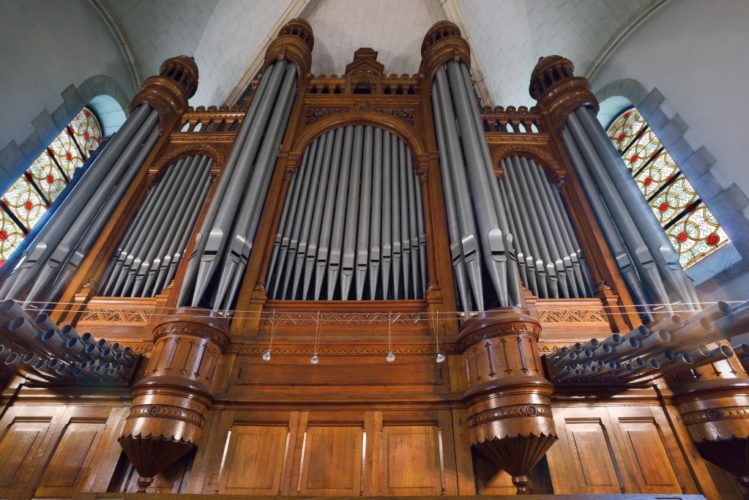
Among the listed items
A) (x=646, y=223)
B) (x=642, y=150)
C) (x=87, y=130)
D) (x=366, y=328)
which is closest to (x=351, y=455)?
(x=366, y=328)

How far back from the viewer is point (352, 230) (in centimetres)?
550

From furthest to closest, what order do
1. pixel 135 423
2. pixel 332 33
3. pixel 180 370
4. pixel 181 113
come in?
1. pixel 332 33
2. pixel 181 113
3. pixel 180 370
4. pixel 135 423

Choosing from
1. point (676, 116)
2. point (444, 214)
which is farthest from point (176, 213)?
point (676, 116)

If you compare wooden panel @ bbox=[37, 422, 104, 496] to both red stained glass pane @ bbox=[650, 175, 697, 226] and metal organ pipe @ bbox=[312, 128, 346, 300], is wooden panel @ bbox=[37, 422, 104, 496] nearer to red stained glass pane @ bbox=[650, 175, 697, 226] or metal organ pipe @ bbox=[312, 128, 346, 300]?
metal organ pipe @ bbox=[312, 128, 346, 300]

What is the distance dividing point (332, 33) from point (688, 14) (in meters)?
7.81

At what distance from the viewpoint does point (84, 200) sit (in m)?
5.79

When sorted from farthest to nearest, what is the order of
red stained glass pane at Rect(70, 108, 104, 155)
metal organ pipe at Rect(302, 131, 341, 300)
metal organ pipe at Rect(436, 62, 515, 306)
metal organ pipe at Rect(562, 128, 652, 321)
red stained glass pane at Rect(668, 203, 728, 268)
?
red stained glass pane at Rect(70, 108, 104, 155)
red stained glass pane at Rect(668, 203, 728, 268)
metal organ pipe at Rect(302, 131, 341, 300)
metal organ pipe at Rect(562, 128, 652, 321)
metal organ pipe at Rect(436, 62, 515, 306)

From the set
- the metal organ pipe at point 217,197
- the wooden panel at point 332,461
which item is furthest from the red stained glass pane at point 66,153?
the wooden panel at point 332,461

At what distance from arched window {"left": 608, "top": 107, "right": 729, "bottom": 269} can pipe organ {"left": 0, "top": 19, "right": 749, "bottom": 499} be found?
129 cm

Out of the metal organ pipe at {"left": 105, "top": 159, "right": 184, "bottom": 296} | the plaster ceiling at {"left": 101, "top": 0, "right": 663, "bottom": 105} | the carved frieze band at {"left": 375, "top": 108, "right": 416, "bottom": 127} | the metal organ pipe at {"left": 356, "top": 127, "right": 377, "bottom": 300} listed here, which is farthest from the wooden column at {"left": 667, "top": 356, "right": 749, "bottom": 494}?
the plaster ceiling at {"left": 101, "top": 0, "right": 663, "bottom": 105}

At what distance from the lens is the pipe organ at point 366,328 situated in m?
3.64

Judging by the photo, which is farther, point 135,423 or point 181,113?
point 181,113

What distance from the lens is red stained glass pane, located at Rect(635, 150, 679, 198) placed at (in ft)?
22.3

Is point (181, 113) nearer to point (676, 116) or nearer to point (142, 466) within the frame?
point (142, 466)
